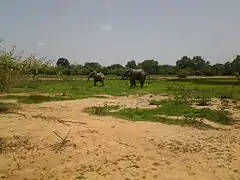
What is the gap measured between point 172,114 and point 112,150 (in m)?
7.86

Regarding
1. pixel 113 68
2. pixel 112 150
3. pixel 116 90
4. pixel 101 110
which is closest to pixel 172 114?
pixel 101 110

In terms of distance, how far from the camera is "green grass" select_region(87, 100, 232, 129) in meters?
17.1

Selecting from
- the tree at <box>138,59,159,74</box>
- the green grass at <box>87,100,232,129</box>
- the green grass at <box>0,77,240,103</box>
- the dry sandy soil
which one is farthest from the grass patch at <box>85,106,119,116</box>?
the tree at <box>138,59,159,74</box>

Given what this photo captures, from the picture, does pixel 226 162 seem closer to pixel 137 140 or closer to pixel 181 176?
pixel 181 176

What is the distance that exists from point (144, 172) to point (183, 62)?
316 ft

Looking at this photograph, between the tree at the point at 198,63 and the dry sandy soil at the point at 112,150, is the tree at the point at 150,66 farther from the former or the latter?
the dry sandy soil at the point at 112,150

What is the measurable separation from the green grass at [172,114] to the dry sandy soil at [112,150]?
3.70 feet

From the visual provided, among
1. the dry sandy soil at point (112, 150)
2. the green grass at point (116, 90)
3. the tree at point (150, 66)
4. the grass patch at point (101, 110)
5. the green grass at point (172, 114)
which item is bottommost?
the dry sandy soil at point (112, 150)

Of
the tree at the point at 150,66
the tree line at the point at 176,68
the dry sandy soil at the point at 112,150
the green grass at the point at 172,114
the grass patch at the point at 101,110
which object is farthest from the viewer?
the tree at the point at 150,66

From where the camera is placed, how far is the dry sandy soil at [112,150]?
10148 millimetres

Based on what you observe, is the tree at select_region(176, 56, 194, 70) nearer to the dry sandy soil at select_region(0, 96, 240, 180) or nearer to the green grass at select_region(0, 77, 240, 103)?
the green grass at select_region(0, 77, 240, 103)

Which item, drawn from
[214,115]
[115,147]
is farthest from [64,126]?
[214,115]

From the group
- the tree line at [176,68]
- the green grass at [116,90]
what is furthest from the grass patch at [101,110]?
the tree line at [176,68]

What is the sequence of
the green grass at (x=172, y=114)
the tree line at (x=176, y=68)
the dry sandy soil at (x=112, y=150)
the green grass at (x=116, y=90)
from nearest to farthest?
the dry sandy soil at (x=112, y=150)
the green grass at (x=172, y=114)
the green grass at (x=116, y=90)
the tree line at (x=176, y=68)
